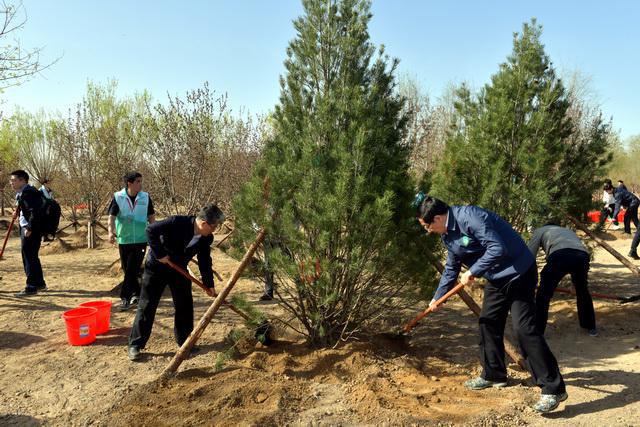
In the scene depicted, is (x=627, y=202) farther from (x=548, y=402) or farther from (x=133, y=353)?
(x=133, y=353)

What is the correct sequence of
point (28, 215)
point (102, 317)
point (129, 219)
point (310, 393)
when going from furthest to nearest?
point (28, 215) → point (129, 219) → point (102, 317) → point (310, 393)

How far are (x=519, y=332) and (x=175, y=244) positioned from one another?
2.94 m

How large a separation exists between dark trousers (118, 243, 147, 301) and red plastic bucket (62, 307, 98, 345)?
1.13 meters

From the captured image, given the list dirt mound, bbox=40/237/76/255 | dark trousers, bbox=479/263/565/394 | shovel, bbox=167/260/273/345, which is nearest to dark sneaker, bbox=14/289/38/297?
shovel, bbox=167/260/273/345

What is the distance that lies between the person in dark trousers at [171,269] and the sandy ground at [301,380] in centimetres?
26

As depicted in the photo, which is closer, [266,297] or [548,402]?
[548,402]

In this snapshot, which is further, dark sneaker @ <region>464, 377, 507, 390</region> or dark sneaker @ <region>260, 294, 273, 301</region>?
dark sneaker @ <region>260, 294, 273, 301</region>

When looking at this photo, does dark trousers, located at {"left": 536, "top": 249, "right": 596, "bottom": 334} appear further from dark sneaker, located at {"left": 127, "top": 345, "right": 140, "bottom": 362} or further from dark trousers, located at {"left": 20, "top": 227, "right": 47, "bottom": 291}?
dark trousers, located at {"left": 20, "top": 227, "right": 47, "bottom": 291}

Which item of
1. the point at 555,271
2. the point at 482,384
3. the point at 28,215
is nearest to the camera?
the point at 482,384

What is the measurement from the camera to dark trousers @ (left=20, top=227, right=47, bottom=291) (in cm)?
638

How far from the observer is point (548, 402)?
10.3ft

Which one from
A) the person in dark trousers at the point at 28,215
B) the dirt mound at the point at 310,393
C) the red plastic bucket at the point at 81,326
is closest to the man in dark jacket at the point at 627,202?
the dirt mound at the point at 310,393

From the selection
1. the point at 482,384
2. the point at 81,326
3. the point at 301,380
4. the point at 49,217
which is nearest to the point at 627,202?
the point at 482,384

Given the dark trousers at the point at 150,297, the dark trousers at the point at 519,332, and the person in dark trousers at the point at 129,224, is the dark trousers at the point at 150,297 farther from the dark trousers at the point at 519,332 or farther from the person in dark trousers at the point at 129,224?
the dark trousers at the point at 519,332
